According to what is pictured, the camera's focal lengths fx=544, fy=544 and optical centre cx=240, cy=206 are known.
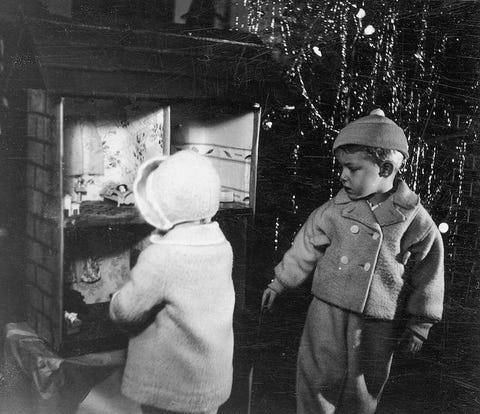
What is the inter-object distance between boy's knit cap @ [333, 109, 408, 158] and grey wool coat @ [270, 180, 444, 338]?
104 mm

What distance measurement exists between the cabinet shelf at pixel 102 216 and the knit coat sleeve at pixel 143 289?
0.16m

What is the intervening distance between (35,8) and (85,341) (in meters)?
0.72

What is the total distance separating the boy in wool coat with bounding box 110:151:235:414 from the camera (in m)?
1.06

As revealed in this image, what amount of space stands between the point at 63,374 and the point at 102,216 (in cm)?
37

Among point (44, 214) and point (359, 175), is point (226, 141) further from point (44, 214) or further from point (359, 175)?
point (44, 214)

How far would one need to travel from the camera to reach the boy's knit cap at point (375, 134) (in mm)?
1261

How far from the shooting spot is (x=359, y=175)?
1.28 metres

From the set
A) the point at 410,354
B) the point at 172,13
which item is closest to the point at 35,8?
the point at 172,13

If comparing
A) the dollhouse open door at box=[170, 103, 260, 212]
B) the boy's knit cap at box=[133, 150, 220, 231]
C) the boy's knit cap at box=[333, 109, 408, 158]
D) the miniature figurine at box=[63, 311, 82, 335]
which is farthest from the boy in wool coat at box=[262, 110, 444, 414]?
the miniature figurine at box=[63, 311, 82, 335]

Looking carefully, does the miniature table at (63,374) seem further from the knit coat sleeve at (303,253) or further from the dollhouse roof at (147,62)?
the dollhouse roof at (147,62)

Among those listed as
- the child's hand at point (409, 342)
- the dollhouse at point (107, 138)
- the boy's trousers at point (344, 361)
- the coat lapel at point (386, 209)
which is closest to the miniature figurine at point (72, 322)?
the dollhouse at point (107, 138)

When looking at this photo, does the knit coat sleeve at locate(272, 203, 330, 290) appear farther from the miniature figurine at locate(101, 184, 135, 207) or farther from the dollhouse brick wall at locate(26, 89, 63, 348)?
the dollhouse brick wall at locate(26, 89, 63, 348)

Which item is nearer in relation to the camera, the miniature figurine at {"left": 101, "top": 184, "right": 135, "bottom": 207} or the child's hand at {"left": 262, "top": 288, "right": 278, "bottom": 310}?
the miniature figurine at {"left": 101, "top": 184, "right": 135, "bottom": 207}

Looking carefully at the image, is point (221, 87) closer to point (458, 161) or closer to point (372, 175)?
point (372, 175)
